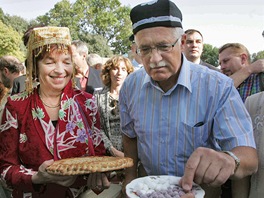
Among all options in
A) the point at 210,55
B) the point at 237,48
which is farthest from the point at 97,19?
the point at 237,48

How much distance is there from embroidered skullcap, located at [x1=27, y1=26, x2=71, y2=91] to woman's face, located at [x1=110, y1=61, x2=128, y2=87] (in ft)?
7.30

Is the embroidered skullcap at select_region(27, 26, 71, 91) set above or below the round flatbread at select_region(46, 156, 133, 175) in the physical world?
above

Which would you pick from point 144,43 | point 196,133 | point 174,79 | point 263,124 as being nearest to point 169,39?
point 144,43

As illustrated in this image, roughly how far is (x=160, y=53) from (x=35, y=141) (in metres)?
1.04

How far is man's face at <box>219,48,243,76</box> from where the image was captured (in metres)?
4.07

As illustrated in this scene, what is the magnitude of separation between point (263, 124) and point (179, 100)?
571mm

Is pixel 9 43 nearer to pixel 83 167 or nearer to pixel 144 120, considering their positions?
pixel 144 120

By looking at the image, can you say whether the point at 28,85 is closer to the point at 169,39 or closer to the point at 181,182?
the point at 169,39

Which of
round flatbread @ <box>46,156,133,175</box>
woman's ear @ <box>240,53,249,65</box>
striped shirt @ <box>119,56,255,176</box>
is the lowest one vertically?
round flatbread @ <box>46,156,133,175</box>

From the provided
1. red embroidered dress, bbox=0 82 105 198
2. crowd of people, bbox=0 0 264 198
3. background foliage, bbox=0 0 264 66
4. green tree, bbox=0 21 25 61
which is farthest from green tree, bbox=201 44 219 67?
red embroidered dress, bbox=0 82 105 198

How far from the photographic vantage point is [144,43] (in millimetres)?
1896

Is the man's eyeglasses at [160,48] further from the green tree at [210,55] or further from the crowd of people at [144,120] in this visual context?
the green tree at [210,55]

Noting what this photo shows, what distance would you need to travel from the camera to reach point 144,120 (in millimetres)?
2066

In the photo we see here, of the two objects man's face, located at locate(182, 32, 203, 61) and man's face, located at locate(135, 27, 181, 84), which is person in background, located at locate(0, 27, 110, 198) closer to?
man's face, located at locate(135, 27, 181, 84)
